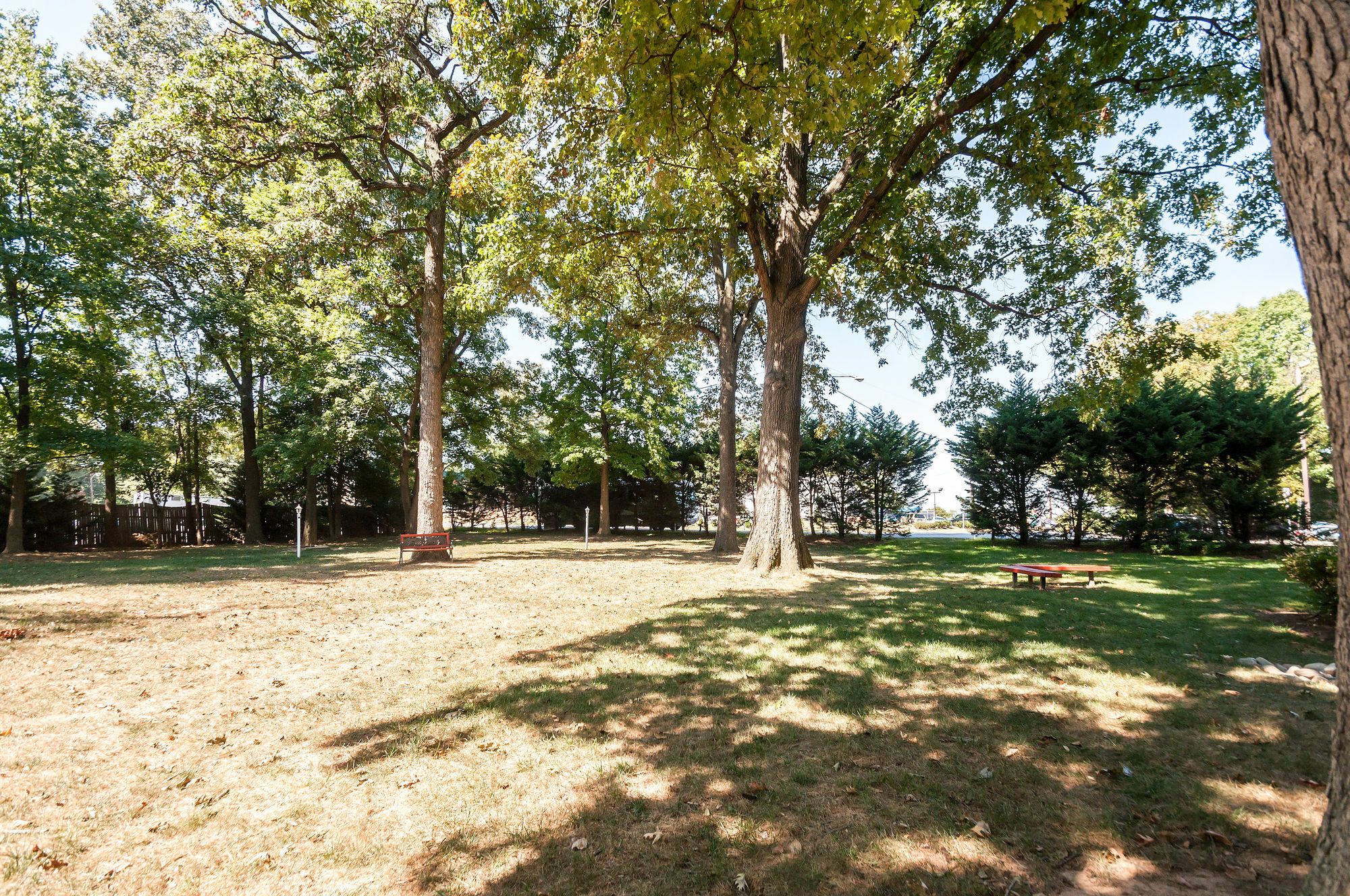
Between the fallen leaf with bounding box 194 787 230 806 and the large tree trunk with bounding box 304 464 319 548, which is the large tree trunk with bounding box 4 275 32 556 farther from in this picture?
the fallen leaf with bounding box 194 787 230 806

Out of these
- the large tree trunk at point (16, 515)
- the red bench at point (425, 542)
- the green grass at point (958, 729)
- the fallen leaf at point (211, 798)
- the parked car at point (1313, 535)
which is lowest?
the parked car at point (1313, 535)

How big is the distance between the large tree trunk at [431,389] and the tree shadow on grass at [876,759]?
30.0ft

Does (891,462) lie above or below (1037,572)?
above

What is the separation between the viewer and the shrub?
5727 millimetres

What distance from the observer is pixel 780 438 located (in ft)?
32.2

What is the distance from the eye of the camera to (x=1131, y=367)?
11086mm

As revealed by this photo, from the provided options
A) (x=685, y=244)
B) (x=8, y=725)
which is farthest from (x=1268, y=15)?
(x=685, y=244)

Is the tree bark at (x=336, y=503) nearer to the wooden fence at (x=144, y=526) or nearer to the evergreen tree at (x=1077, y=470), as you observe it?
the wooden fence at (x=144, y=526)

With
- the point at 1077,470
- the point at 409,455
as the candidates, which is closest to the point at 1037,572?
the point at 1077,470

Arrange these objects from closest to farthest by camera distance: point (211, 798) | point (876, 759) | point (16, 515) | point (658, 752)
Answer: point (211, 798), point (876, 759), point (658, 752), point (16, 515)

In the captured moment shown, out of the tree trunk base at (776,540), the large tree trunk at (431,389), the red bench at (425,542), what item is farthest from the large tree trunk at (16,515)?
the tree trunk base at (776,540)

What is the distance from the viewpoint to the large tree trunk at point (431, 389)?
1317 centimetres

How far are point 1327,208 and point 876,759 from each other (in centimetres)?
310

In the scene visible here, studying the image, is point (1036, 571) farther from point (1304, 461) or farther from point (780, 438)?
point (1304, 461)
